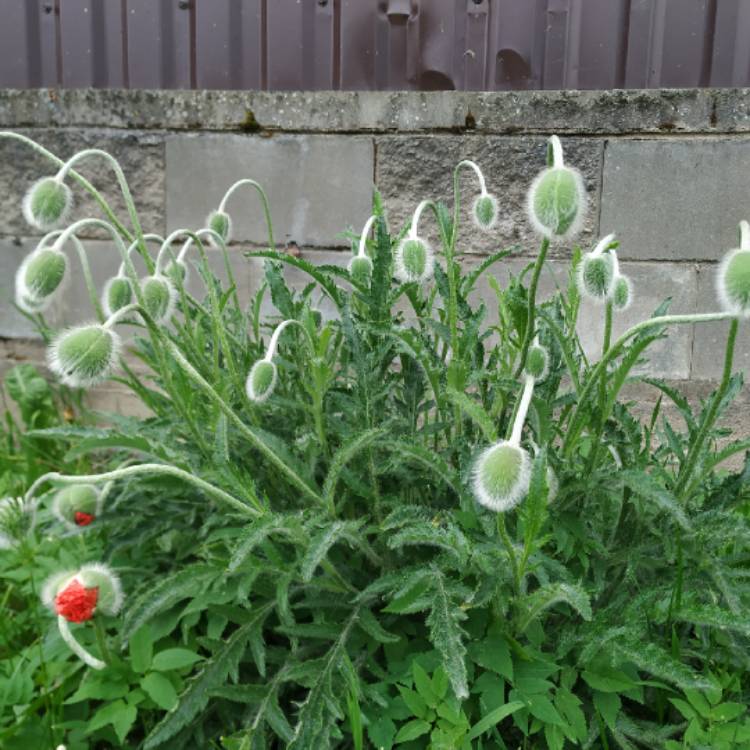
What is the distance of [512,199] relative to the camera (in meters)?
2.89

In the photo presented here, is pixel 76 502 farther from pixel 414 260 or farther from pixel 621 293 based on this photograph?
pixel 621 293

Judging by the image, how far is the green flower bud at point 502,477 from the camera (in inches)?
41.9

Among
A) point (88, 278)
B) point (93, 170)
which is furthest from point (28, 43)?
point (88, 278)

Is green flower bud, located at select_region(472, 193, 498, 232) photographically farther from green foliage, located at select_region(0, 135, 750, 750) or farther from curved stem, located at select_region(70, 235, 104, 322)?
curved stem, located at select_region(70, 235, 104, 322)

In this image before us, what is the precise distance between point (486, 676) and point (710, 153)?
2.16m

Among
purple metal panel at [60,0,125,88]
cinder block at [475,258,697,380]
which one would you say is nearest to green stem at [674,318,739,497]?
cinder block at [475,258,697,380]

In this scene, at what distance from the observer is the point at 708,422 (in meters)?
1.28

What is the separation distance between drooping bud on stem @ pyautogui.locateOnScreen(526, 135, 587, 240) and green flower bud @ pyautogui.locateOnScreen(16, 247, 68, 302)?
0.74m

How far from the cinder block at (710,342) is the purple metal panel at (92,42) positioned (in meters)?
2.44

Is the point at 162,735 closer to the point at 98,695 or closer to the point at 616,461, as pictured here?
the point at 98,695

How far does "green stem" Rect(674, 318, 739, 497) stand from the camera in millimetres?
1191

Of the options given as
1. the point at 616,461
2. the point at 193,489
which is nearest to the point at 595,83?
the point at 616,461

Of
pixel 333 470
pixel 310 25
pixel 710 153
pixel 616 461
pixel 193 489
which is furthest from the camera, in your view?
pixel 310 25

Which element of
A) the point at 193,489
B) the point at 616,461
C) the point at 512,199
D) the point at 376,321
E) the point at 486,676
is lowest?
the point at 486,676
